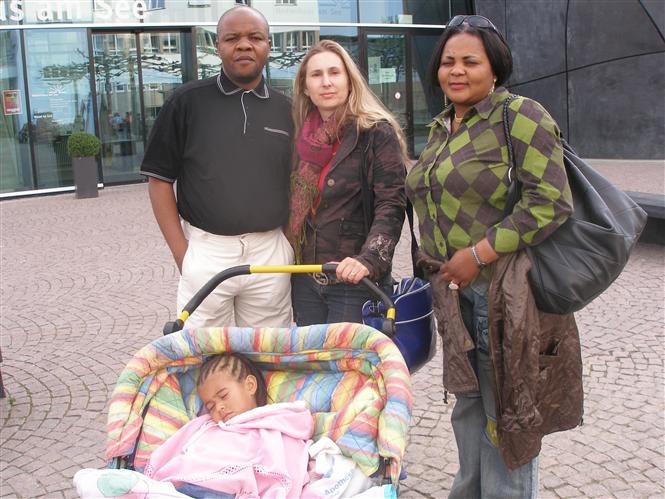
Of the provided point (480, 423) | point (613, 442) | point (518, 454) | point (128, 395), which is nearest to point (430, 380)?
point (613, 442)

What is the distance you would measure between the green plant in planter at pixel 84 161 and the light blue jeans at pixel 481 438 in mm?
12464

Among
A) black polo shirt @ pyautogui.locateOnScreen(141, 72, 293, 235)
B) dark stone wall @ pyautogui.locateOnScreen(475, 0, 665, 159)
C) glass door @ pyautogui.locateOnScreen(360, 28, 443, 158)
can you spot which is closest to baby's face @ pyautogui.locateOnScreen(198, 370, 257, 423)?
black polo shirt @ pyautogui.locateOnScreen(141, 72, 293, 235)

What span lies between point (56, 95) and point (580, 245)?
46.7 feet

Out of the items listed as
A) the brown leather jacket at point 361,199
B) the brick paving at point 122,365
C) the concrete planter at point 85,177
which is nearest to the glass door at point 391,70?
the concrete planter at point 85,177

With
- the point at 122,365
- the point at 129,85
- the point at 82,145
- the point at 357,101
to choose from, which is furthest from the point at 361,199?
the point at 129,85

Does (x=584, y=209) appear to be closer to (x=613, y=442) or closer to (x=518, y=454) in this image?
(x=518, y=454)

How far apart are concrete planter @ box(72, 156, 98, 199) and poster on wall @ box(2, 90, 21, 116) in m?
1.64

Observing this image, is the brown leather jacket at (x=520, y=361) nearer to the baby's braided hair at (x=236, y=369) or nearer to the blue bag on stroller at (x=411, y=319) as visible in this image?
the blue bag on stroller at (x=411, y=319)

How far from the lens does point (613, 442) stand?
13.1 feet

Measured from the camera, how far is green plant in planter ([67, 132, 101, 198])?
45.8 ft

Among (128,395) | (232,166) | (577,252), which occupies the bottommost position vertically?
(128,395)

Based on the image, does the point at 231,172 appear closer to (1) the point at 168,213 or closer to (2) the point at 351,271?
(1) the point at 168,213

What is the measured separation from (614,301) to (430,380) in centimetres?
251

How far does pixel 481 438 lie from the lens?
291 cm
